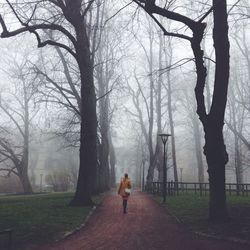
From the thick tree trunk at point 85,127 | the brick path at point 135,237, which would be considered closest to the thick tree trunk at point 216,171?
the brick path at point 135,237

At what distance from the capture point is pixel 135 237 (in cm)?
1120

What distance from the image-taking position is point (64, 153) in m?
67.5

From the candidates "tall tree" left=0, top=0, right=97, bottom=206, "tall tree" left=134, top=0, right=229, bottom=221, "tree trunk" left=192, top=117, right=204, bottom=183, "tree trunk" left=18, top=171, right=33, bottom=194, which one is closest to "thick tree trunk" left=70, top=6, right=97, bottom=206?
"tall tree" left=0, top=0, right=97, bottom=206

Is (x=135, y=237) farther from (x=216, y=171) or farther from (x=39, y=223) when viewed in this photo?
(x=216, y=171)

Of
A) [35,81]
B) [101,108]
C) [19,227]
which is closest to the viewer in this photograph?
[19,227]

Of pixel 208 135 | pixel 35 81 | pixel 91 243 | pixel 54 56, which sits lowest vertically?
pixel 91 243

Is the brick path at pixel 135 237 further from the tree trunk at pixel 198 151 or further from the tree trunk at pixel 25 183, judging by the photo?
the tree trunk at pixel 198 151

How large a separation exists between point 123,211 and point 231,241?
7.96 metres

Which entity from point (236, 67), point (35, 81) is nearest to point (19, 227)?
point (35, 81)

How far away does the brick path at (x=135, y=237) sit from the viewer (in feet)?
32.4

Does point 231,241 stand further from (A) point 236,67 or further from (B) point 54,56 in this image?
(A) point 236,67

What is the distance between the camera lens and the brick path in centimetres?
989

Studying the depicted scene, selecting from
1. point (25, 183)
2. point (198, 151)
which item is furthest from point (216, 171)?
point (198, 151)

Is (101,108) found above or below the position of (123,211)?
above
